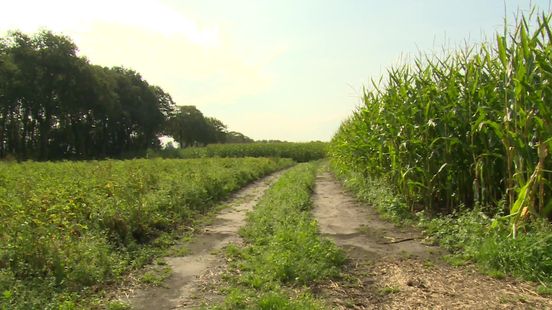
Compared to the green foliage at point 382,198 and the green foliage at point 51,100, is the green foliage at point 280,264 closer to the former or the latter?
the green foliage at point 382,198

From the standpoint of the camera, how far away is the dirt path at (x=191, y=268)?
4.60 metres

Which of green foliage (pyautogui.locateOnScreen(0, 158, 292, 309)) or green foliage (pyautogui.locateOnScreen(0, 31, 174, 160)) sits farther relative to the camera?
green foliage (pyautogui.locateOnScreen(0, 31, 174, 160))

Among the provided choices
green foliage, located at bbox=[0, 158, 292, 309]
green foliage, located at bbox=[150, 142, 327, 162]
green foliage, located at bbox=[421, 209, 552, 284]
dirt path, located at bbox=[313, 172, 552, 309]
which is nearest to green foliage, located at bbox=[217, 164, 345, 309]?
dirt path, located at bbox=[313, 172, 552, 309]

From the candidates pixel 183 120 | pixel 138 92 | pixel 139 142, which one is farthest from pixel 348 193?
pixel 183 120

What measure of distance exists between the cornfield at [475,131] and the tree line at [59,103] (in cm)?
3672

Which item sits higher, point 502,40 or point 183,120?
point 183,120

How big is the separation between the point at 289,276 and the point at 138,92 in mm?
53792

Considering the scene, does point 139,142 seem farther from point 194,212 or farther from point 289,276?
point 289,276

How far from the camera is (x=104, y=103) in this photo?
43312 mm

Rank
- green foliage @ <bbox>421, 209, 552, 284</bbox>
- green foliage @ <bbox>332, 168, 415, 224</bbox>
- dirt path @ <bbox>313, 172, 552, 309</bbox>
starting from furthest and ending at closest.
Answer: green foliage @ <bbox>332, 168, 415, 224</bbox>
green foliage @ <bbox>421, 209, 552, 284</bbox>
dirt path @ <bbox>313, 172, 552, 309</bbox>

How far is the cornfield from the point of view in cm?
521

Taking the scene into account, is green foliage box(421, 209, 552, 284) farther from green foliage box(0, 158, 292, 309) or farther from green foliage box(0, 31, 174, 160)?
green foliage box(0, 31, 174, 160)

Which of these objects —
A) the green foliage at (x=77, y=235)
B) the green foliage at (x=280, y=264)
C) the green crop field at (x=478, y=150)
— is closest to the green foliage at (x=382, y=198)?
the green crop field at (x=478, y=150)

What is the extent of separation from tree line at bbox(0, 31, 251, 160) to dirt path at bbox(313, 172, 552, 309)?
3819 centimetres
